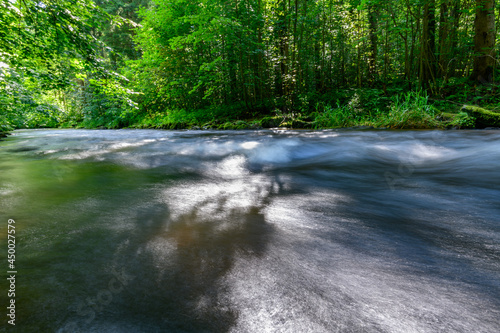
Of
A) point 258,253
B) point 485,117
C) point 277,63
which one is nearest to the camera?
point 258,253

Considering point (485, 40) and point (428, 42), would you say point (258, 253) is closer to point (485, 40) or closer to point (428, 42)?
point (485, 40)

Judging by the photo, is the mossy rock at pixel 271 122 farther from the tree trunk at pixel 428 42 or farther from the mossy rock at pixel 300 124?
the tree trunk at pixel 428 42

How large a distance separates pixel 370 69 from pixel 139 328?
13.2 metres

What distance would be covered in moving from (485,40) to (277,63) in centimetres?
708

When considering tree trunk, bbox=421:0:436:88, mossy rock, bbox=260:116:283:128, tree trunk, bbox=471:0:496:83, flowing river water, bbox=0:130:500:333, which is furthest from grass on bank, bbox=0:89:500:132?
flowing river water, bbox=0:130:500:333

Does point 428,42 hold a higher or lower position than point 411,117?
higher

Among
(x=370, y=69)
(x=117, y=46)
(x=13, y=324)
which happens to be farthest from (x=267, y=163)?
(x=117, y=46)

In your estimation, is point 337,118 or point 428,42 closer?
point 337,118

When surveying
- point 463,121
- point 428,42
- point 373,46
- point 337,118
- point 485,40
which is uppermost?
point 373,46

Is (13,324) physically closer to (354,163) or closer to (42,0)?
(354,163)

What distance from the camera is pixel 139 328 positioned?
1.01 meters

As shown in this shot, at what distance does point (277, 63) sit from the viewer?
11.6 metres

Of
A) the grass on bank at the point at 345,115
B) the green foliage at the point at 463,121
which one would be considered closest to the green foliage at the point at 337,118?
the grass on bank at the point at 345,115

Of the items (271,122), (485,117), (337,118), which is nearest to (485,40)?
(485,117)
